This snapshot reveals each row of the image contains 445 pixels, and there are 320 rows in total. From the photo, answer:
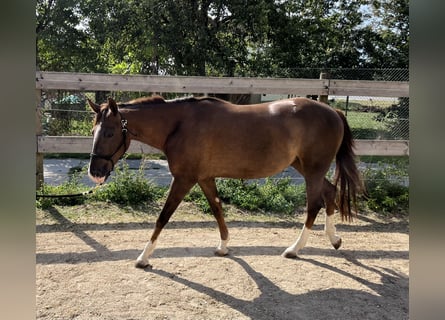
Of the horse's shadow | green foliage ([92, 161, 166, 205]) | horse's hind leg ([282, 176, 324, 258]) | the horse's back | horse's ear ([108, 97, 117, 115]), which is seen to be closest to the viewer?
the horse's shadow

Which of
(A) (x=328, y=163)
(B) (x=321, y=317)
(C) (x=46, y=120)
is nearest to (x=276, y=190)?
(A) (x=328, y=163)

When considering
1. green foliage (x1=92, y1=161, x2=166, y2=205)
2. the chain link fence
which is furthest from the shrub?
the chain link fence

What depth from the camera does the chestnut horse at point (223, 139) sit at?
3.43m

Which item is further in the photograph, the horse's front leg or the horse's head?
the horse's front leg

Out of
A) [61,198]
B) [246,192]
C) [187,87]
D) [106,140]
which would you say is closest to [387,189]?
[246,192]

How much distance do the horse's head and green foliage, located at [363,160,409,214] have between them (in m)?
3.81

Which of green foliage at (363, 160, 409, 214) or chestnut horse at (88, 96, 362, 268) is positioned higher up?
chestnut horse at (88, 96, 362, 268)

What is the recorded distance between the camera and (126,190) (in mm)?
5074

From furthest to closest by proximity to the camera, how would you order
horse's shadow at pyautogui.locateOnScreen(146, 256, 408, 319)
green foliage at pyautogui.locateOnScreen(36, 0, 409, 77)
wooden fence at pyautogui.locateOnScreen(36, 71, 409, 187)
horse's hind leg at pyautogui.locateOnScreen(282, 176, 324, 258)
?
1. green foliage at pyautogui.locateOnScreen(36, 0, 409, 77)
2. wooden fence at pyautogui.locateOnScreen(36, 71, 409, 187)
3. horse's hind leg at pyautogui.locateOnScreen(282, 176, 324, 258)
4. horse's shadow at pyautogui.locateOnScreen(146, 256, 408, 319)

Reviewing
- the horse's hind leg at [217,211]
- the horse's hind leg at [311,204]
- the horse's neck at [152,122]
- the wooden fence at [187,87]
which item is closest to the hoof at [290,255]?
the horse's hind leg at [311,204]

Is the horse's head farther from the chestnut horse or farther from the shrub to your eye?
the shrub

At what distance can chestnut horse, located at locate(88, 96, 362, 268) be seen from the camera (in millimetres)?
3434

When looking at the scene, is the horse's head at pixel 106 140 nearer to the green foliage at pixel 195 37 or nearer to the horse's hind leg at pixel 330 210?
the horse's hind leg at pixel 330 210

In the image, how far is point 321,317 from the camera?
265 cm
